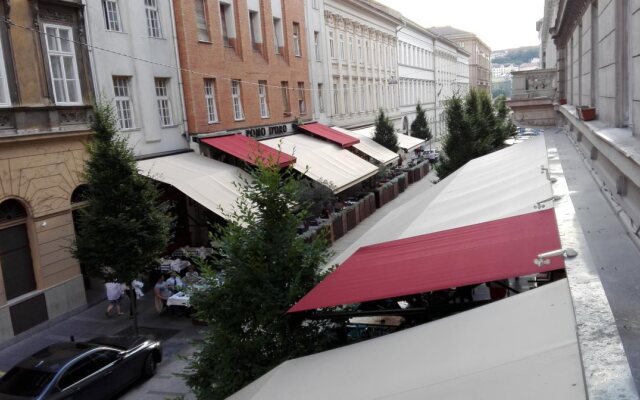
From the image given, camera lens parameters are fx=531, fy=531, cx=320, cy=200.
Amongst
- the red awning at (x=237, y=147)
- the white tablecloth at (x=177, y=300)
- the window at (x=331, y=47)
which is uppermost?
the window at (x=331, y=47)

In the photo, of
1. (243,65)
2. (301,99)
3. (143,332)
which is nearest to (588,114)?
(143,332)

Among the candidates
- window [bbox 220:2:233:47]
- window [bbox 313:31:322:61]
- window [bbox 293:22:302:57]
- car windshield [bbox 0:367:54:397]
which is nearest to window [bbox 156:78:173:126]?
window [bbox 220:2:233:47]

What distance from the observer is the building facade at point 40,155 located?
1311cm

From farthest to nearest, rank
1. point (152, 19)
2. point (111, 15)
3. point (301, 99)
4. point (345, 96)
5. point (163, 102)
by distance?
point (345, 96) < point (301, 99) < point (163, 102) < point (152, 19) < point (111, 15)

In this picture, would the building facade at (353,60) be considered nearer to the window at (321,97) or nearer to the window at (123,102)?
the window at (321,97)

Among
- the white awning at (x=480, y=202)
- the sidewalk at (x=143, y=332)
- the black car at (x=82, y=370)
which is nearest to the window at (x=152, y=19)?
the sidewalk at (x=143, y=332)

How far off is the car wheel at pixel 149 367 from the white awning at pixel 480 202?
5.33 metres

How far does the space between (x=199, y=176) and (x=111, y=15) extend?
591cm

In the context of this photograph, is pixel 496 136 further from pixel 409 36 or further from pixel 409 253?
pixel 409 36

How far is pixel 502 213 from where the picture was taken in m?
5.87

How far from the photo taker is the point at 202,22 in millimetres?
21047

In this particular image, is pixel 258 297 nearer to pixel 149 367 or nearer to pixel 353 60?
pixel 149 367

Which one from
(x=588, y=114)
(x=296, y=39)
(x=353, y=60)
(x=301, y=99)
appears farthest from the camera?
(x=353, y=60)

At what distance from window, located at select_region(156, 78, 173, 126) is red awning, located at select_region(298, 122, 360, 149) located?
9.48 m
